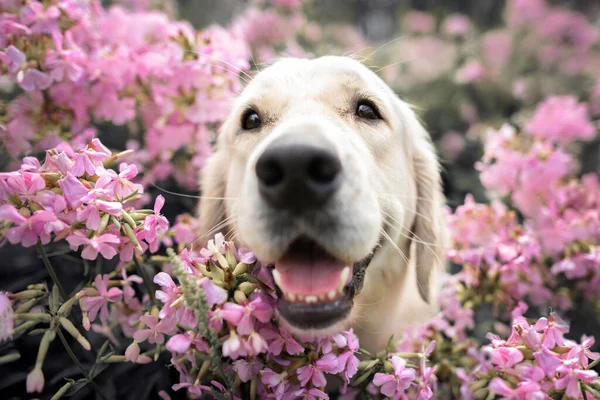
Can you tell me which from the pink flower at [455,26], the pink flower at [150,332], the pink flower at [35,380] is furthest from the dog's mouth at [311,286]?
the pink flower at [455,26]

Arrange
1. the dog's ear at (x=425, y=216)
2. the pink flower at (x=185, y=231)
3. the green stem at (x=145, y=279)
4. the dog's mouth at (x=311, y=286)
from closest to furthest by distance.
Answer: the dog's mouth at (x=311, y=286) < the green stem at (x=145, y=279) < the pink flower at (x=185, y=231) < the dog's ear at (x=425, y=216)

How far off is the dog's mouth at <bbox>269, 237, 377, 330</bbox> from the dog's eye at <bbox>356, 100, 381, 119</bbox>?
2.41 ft

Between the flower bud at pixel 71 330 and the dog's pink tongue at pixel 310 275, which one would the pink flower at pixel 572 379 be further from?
the flower bud at pixel 71 330

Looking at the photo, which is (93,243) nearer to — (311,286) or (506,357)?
(311,286)

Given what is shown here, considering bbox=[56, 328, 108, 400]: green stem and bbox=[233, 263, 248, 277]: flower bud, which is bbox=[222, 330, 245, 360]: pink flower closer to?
bbox=[233, 263, 248, 277]: flower bud

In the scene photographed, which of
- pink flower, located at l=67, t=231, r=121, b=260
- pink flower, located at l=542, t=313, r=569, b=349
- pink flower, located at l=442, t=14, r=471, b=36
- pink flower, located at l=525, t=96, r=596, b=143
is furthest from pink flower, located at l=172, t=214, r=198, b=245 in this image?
pink flower, located at l=442, t=14, r=471, b=36

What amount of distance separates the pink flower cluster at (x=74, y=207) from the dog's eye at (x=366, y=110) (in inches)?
38.8

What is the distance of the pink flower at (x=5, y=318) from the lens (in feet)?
3.87

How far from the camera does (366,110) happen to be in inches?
74.1

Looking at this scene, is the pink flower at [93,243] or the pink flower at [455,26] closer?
the pink flower at [93,243]

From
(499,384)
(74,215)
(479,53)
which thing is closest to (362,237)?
(499,384)

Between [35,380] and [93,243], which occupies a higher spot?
[93,243]

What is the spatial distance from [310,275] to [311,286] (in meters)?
0.04

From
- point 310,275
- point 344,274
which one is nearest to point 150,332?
point 310,275
